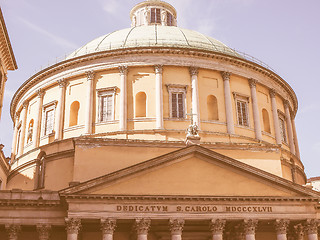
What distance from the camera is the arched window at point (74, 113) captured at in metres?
34.5

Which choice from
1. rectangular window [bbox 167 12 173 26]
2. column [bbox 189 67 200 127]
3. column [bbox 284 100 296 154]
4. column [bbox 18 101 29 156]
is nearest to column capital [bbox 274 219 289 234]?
column [bbox 189 67 200 127]

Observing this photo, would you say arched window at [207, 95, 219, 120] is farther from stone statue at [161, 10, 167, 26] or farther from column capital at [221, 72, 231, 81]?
stone statue at [161, 10, 167, 26]

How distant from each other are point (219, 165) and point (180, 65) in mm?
10781

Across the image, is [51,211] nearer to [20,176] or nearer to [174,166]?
[174,166]

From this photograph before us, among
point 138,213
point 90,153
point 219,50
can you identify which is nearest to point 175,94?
point 219,50

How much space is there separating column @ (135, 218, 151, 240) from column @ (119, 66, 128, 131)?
933 cm

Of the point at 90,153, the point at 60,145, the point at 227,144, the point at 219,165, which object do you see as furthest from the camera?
the point at 60,145

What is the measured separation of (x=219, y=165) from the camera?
26.0 m

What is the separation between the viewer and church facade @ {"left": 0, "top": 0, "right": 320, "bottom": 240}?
2478cm

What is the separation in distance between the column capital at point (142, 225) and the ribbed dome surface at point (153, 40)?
50.1 feet

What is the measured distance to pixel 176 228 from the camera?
24.3m

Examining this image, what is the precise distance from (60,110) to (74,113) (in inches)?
41.4

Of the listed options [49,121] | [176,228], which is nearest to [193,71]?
[49,121]

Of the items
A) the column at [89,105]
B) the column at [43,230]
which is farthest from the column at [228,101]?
the column at [43,230]
